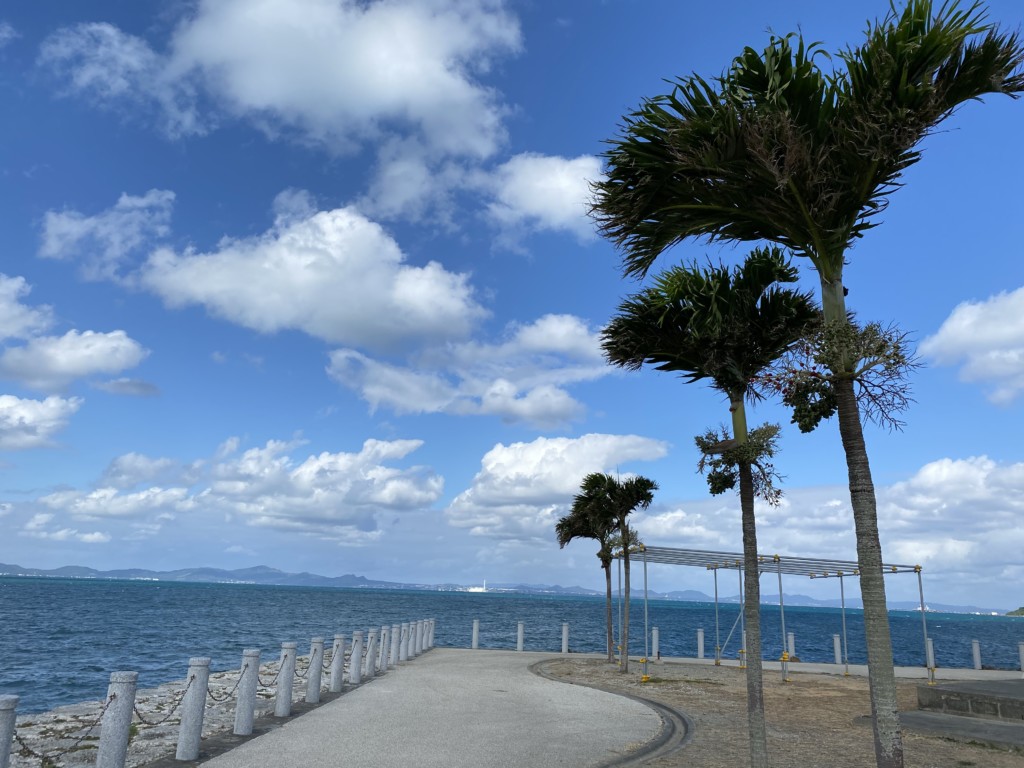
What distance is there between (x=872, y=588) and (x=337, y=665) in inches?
444

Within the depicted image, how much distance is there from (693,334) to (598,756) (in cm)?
552

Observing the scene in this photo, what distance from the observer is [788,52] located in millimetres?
6215

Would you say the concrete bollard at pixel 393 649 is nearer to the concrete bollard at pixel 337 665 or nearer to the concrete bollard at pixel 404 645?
the concrete bollard at pixel 404 645

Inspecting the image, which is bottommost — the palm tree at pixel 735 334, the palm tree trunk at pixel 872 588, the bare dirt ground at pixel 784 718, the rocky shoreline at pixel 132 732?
the rocky shoreline at pixel 132 732

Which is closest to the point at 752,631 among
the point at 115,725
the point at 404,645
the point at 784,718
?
the point at 784,718

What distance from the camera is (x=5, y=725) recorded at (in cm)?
623

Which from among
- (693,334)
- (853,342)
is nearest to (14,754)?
(693,334)

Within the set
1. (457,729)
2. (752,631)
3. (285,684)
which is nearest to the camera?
(752,631)

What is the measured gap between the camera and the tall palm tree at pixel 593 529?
22.5 metres

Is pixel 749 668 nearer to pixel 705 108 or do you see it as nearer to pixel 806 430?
pixel 806 430

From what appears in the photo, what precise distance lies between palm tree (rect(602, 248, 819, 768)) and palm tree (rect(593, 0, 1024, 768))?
1.37 metres

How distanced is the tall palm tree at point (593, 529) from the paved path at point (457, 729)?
623cm

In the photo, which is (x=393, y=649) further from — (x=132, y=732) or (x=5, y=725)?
(x=5, y=725)

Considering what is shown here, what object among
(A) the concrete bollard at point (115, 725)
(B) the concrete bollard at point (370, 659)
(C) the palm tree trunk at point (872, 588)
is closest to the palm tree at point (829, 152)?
(C) the palm tree trunk at point (872, 588)
